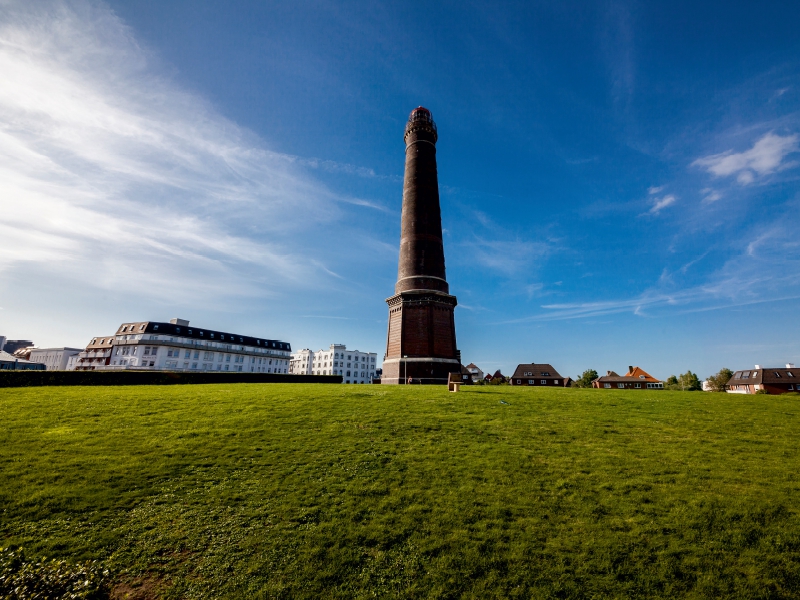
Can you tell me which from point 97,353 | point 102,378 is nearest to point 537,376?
point 102,378

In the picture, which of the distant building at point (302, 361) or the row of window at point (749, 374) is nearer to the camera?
the row of window at point (749, 374)

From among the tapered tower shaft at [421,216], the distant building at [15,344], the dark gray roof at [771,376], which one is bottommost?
the dark gray roof at [771,376]

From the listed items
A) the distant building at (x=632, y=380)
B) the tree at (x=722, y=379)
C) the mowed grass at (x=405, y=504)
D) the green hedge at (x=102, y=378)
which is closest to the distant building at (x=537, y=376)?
the distant building at (x=632, y=380)

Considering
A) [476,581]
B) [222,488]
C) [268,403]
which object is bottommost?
[476,581]

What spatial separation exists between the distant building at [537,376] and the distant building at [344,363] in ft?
145

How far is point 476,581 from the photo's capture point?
23.9ft

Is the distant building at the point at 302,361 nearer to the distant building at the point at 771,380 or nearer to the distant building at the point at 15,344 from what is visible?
the distant building at the point at 15,344

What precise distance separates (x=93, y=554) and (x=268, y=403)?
11.2m

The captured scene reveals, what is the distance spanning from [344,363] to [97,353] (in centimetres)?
5673

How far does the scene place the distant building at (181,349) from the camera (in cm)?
7588

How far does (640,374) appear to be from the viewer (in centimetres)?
8025

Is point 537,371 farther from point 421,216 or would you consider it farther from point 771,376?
point 421,216

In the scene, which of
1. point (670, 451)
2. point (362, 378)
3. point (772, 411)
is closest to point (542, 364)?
point (362, 378)

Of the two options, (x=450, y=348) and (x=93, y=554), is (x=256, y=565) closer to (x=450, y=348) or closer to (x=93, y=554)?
(x=93, y=554)
